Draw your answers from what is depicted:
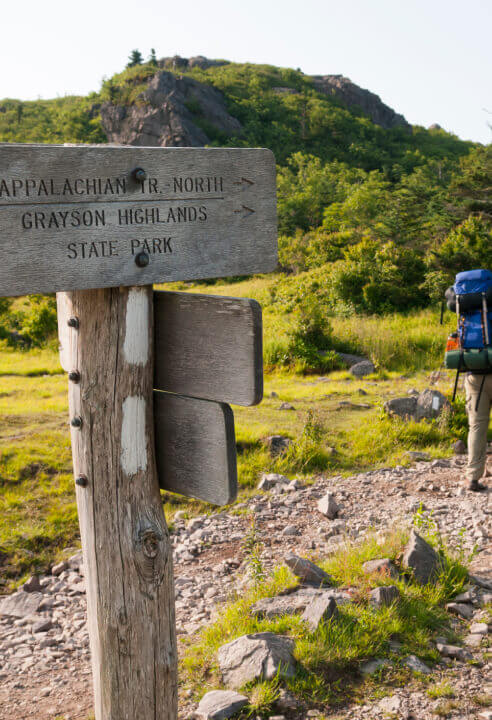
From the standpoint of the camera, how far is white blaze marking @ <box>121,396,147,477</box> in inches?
74.0

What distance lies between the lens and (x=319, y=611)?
3389 millimetres

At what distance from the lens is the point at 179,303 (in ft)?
6.16

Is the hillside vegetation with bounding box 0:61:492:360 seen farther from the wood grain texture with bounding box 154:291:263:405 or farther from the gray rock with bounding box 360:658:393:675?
→ the wood grain texture with bounding box 154:291:263:405

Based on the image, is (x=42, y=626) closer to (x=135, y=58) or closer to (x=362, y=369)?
(x=362, y=369)

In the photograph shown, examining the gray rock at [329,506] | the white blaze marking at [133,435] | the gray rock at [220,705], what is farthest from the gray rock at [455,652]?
the white blaze marking at [133,435]

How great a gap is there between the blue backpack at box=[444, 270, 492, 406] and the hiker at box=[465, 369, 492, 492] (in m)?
0.17

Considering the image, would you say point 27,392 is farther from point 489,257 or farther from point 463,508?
point 489,257

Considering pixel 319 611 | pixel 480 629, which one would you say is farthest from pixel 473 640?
pixel 319 611

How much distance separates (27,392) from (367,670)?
757 centimetres

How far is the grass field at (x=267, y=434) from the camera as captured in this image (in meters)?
5.31

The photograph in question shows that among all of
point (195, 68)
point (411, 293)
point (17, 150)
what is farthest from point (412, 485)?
point (195, 68)

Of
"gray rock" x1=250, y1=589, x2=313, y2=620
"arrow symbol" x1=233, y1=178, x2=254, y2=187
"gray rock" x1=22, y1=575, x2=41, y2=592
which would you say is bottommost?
"gray rock" x1=22, y1=575, x2=41, y2=592

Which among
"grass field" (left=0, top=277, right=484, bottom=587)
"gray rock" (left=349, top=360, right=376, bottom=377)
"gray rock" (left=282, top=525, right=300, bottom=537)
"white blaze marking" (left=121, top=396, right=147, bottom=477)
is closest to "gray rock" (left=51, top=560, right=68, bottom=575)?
"grass field" (left=0, top=277, right=484, bottom=587)

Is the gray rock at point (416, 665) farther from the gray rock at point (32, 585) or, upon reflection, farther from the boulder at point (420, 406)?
the boulder at point (420, 406)
